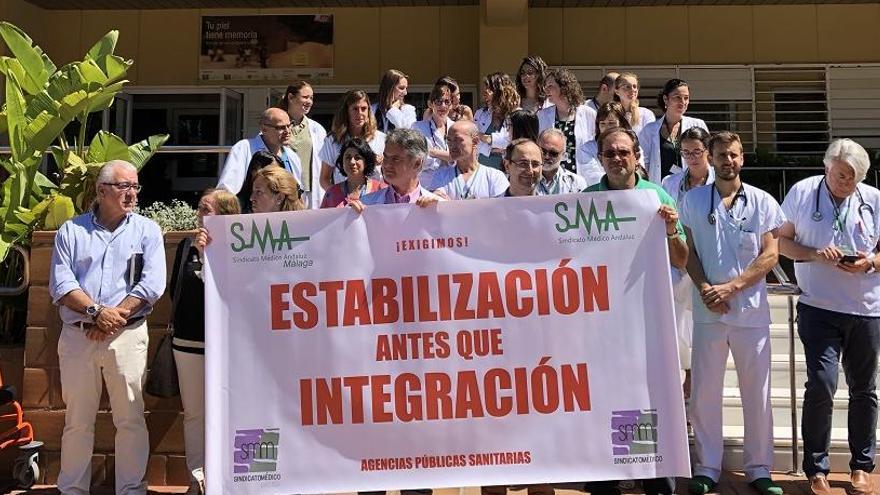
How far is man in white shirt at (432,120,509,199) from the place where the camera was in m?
5.26

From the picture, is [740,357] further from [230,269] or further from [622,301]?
[230,269]

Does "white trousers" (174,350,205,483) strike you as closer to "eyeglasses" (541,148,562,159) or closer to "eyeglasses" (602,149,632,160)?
"eyeglasses" (541,148,562,159)

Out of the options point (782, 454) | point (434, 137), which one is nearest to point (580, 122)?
point (434, 137)

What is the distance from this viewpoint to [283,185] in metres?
4.38

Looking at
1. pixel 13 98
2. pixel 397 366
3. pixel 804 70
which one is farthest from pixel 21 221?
pixel 804 70

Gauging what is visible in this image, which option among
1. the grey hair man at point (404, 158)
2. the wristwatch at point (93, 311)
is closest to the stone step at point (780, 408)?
the grey hair man at point (404, 158)

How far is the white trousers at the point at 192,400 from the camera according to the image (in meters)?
4.63

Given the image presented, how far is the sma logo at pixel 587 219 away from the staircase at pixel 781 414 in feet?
7.16

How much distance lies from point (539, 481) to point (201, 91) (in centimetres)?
1021

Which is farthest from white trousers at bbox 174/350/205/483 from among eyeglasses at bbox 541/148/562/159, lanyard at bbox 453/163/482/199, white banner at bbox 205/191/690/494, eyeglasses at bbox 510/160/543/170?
eyeglasses at bbox 541/148/562/159

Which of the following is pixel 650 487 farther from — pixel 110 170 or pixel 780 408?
pixel 110 170

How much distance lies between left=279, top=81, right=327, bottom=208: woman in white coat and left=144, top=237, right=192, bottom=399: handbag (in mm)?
1471

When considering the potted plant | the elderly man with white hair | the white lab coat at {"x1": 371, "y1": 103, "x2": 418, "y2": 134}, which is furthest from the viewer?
the white lab coat at {"x1": 371, "y1": 103, "x2": 418, "y2": 134}

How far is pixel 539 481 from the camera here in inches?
149
